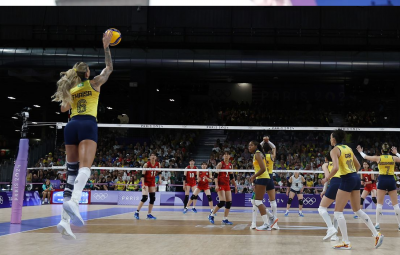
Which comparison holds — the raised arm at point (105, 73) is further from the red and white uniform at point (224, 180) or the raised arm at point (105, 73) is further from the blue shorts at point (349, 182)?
Answer: the red and white uniform at point (224, 180)

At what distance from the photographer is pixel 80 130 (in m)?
5.12

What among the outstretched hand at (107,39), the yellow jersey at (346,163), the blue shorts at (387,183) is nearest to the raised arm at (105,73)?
the outstretched hand at (107,39)

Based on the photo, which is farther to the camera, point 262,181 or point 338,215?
point 262,181

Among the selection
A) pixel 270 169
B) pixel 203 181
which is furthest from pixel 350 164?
pixel 203 181

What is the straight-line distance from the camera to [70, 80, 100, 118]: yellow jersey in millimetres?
5262

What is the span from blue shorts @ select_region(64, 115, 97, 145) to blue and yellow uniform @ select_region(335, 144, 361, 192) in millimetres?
4258

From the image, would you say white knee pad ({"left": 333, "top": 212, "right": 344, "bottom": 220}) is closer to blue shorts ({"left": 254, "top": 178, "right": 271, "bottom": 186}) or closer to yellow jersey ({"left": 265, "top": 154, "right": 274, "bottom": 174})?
blue shorts ({"left": 254, "top": 178, "right": 271, "bottom": 186})

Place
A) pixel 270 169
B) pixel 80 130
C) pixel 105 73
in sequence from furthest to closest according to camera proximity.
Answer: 1. pixel 270 169
2. pixel 105 73
3. pixel 80 130

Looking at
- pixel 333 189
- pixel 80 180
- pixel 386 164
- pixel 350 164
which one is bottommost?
pixel 333 189

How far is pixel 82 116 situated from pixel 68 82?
423 millimetres

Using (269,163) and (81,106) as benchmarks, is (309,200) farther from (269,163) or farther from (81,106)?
(81,106)

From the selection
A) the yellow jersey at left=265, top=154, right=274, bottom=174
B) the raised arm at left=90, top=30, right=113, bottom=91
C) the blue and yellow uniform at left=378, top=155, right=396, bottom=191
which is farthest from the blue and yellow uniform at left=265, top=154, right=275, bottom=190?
the raised arm at left=90, top=30, right=113, bottom=91

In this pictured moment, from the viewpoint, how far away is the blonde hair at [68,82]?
5234 millimetres

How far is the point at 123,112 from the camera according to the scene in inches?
1563
